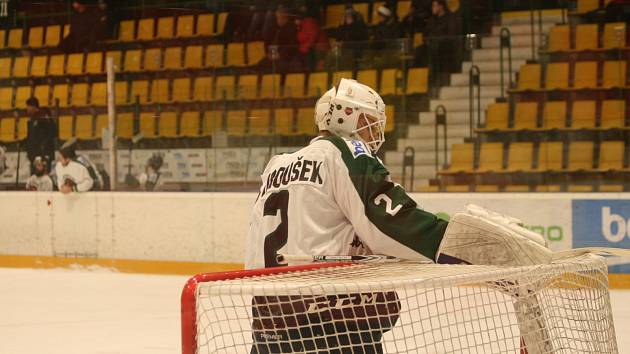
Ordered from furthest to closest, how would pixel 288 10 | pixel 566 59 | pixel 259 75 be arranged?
pixel 288 10
pixel 259 75
pixel 566 59

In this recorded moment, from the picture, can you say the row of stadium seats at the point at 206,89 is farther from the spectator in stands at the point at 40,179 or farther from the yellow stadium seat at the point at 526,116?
the yellow stadium seat at the point at 526,116

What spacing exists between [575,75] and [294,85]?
208 centimetres

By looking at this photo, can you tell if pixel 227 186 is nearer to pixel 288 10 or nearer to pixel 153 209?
pixel 153 209

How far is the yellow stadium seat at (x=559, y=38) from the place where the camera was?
25.7 feet

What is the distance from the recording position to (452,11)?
8641mm

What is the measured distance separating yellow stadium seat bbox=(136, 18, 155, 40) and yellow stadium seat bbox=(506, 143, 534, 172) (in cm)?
367

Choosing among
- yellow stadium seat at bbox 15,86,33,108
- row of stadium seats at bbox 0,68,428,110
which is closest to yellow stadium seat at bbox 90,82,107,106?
row of stadium seats at bbox 0,68,428,110

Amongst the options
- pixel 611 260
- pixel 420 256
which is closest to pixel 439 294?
pixel 420 256

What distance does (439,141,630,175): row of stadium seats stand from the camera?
7109mm

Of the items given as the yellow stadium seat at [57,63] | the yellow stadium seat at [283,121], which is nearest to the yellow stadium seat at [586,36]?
the yellow stadium seat at [283,121]

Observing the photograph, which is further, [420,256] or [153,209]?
[153,209]

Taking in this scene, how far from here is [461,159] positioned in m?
7.58

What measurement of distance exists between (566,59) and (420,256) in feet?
19.1

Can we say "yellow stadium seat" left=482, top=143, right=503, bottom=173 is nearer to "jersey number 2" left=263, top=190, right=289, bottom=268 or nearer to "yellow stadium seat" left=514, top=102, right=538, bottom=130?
"yellow stadium seat" left=514, top=102, right=538, bottom=130
